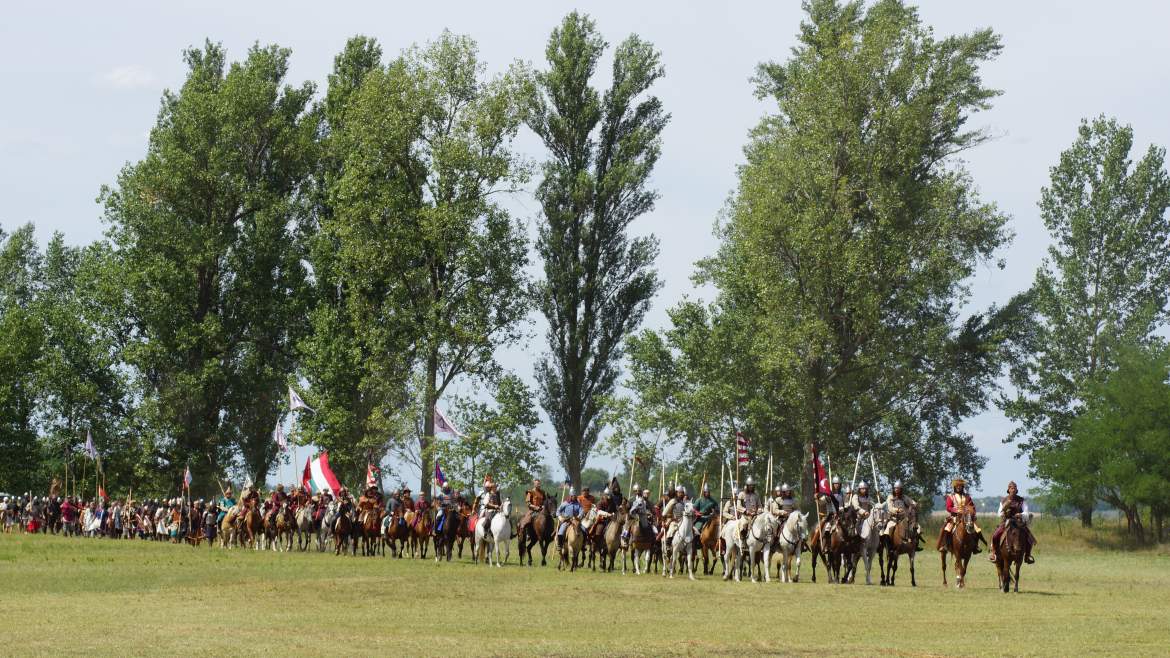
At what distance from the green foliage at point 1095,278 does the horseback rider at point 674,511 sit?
91.5 ft

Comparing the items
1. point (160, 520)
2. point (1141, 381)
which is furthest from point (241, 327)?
point (1141, 381)

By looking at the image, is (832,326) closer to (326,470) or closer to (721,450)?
(721,450)

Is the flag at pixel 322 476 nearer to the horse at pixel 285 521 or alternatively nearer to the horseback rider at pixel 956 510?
the horse at pixel 285 521

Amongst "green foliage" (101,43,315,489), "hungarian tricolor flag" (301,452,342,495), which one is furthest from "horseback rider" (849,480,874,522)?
"green foliage" (101,43,315,489)

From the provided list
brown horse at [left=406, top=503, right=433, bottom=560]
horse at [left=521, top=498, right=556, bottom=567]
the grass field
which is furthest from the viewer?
brown horse at [left=406, top=503, right=433, bottom=560]

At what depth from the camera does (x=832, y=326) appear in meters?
53.8

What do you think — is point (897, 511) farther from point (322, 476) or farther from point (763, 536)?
point (322, 476)

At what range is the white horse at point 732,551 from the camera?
1309 inches

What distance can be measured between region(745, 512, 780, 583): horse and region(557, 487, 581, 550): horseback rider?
6496mm

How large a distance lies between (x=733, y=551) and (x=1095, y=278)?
32134mm

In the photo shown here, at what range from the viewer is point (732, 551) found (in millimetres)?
33656

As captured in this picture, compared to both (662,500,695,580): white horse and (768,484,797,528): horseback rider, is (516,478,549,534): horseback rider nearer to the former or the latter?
(662,500,695,580): white horse

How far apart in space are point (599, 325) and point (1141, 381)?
21258 mm

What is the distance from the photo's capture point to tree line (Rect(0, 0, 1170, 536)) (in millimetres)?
54125
